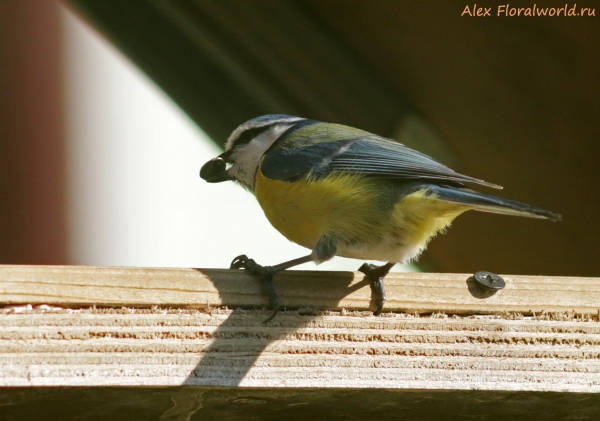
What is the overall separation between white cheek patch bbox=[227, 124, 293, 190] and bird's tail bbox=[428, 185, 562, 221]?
69cm

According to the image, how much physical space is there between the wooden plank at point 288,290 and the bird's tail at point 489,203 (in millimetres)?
166

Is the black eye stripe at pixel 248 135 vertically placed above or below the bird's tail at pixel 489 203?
above

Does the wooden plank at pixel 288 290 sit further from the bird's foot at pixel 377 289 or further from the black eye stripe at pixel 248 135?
the black eye stripe at pixel 248 135

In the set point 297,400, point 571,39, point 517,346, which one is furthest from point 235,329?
point 571,39

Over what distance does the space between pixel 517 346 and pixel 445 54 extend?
1.08 m

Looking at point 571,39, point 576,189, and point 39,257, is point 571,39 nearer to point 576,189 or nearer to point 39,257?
point 576,189

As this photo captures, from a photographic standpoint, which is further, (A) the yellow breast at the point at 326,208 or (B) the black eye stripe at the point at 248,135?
(B) the black eye stripe at the point at 248,135

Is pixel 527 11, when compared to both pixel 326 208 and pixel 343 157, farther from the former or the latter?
pixel 326 208

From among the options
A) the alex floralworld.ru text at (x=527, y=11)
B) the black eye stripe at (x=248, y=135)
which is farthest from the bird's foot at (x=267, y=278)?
the alex floralworld.ru text at (x=527, y=11)

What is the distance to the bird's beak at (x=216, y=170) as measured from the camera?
7.64 ft

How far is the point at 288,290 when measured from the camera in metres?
1.47

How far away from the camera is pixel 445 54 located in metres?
2.19

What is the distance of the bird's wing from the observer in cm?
210

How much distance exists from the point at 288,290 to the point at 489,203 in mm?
597
